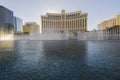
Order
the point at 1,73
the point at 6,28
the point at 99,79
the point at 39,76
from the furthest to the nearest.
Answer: the point at 6,28
the point at 1,73
the point at 39,76
the point at 99,79

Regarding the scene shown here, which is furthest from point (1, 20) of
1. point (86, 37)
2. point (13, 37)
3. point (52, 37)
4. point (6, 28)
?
point (86, 37)

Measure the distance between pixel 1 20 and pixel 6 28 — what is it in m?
15.1

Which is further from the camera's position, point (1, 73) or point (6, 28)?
point (6, 28)

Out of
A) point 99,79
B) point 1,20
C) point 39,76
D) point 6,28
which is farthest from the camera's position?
point 6,28

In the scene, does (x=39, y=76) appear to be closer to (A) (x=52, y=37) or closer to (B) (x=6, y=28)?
(A) (x=52, y=37)

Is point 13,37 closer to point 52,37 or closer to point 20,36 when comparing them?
point 20,36

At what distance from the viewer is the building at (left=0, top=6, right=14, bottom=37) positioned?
16338 centimetres

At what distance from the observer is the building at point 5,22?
163 m

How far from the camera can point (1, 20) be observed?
162500mm

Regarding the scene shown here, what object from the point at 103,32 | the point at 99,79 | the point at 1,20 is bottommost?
the point at 99,79

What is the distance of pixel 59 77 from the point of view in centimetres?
1188

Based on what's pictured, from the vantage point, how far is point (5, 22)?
16975 centimetres

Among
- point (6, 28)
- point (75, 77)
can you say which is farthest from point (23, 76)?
point (6, 28)

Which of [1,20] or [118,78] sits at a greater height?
[1,20]
